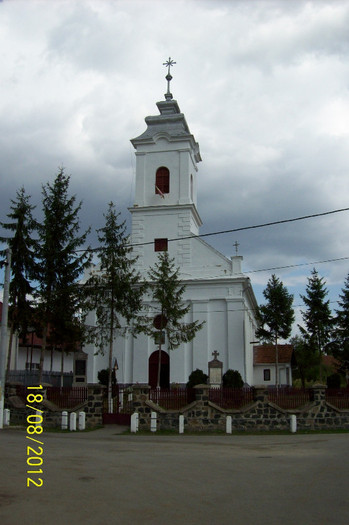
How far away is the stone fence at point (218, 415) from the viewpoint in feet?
66.3

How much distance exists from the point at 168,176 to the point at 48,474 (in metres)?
29.0

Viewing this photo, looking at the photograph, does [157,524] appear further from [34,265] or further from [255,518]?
[34,265]

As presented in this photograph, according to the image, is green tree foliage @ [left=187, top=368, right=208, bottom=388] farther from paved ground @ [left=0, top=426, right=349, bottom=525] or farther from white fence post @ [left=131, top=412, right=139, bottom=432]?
paved ground @ [left=0, top=426, right=349, bottom=525]

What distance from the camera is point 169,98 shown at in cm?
4066

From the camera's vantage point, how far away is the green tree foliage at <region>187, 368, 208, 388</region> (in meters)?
29.6

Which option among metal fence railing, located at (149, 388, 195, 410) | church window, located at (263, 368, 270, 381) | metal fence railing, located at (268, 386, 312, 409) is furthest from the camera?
church window, located at (263, 368, 270, 381)

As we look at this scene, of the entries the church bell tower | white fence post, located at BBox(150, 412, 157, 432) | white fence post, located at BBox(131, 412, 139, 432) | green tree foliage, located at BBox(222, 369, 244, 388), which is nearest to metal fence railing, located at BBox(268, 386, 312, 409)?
white fence post, located at BBox(150, 412, 157, 432)

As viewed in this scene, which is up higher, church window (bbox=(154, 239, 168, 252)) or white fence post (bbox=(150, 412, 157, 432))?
church window (bbox=(154, 239, 168, 252))

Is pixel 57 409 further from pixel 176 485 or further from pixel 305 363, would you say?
pixel 305 363

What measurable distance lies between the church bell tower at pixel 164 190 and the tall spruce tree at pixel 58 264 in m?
7.12

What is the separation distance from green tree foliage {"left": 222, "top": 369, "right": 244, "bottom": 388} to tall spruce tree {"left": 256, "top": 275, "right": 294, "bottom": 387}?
534 centimetres

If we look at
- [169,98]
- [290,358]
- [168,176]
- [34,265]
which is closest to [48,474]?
[34,265]

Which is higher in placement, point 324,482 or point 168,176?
point 168,176
